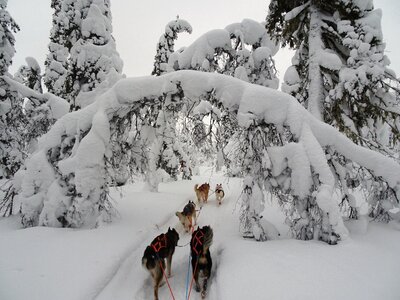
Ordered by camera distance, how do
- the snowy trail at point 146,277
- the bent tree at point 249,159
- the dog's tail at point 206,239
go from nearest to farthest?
the snowy trail at point 146,277, the dog's tail at point 206,239, the bent tree at point 249,159

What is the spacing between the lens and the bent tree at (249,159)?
5.36 metres

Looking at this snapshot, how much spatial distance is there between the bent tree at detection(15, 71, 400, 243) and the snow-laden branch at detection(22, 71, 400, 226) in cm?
2

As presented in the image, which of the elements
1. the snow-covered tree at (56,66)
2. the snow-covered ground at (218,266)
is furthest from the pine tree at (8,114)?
the snow-covered ground at (218,266)

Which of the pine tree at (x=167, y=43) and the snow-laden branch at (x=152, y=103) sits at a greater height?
the pine tree at (x=167, y=43)

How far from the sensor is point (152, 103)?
6.91 metres

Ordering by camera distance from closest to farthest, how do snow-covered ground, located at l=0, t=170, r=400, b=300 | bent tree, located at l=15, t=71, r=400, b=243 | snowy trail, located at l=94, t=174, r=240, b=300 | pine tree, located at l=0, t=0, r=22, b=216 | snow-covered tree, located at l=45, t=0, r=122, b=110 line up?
snow-covered ground, located at l=0, t=170, r=400, b=300, snowy trail, located at l=94, t=174, r=240, b=300, bent tree, located at l=15, t=71, r=400, b=243, pine tree, located at l=0, t=0, r=22, b=216, snow-covered tree, located at l=45, t=0, r=122, b=110

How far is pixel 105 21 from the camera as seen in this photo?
13.0 meters

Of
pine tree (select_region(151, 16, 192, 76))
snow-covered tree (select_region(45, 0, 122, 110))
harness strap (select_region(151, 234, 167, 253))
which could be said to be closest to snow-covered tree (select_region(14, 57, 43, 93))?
snow-covered tree (select_region(45, 0, 122, 110))

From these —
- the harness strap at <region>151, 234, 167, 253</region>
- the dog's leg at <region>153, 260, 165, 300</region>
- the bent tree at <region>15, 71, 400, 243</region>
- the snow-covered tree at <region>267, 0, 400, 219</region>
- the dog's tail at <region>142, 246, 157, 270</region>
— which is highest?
the snow-covered tree at <region>267, 0, 400, 219</region>

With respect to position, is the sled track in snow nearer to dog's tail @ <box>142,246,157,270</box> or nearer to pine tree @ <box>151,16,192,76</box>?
dog's tail @ <box>142,246,157,270</box>

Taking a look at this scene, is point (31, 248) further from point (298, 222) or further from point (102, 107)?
point (298, 222)

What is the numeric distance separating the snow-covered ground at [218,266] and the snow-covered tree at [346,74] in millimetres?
1911

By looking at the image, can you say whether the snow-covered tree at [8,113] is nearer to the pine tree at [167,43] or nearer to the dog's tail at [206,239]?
the pine tree at [167,43]

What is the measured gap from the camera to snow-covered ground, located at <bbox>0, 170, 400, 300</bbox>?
12.3 ft
